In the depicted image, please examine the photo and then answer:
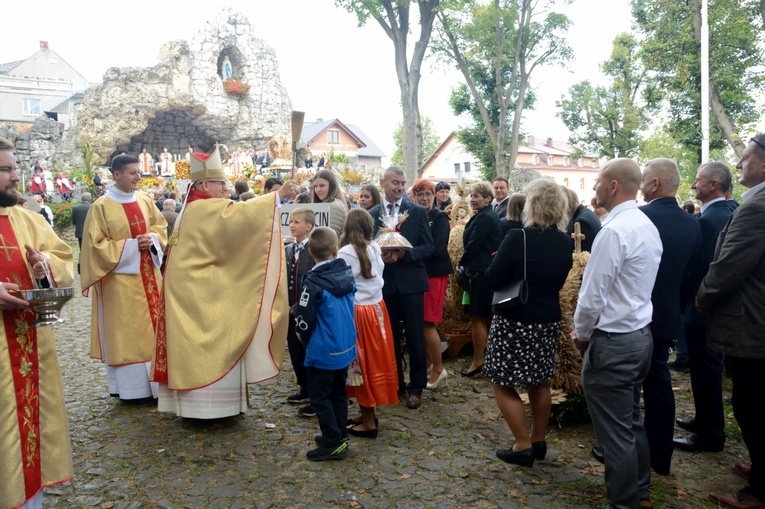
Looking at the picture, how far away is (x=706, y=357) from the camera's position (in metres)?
4.17

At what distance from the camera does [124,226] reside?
17.4ft

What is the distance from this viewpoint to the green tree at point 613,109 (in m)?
30.7

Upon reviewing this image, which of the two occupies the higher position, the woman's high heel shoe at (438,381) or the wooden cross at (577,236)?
the wooden cross at (577,236)

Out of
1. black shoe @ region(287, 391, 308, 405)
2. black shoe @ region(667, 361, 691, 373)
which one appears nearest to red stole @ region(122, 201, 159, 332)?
black shoe @ region(287, 391, 308, 405)

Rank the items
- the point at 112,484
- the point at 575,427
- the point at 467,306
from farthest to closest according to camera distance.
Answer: the point at 467,306, the point at 575,427, the point at 112,484

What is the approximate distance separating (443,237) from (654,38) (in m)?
14.4

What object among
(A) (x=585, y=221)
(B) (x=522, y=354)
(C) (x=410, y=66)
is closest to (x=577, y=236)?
(A) (x=585, y=221)

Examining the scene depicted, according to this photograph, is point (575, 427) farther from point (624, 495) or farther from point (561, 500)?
point (624, 495)

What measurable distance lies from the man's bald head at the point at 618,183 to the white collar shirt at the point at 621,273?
53 mm

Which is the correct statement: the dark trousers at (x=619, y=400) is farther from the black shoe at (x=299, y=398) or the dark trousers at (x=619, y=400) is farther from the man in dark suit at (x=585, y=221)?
the black shoe at (x=299, y=398)

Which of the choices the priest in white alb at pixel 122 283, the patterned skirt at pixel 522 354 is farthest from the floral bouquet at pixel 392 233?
the priest in white alb at pixel 122 283

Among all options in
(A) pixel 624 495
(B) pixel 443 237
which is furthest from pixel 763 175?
(B) pixel 443 237

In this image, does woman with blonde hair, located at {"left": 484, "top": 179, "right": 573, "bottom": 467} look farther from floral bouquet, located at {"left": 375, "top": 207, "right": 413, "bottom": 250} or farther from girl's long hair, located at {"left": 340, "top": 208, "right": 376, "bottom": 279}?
floral bouquet, located at {"left": 375, "top": 207, "right": 413, "bottom": 250}

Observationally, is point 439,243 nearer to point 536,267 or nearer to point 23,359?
point 536,267
